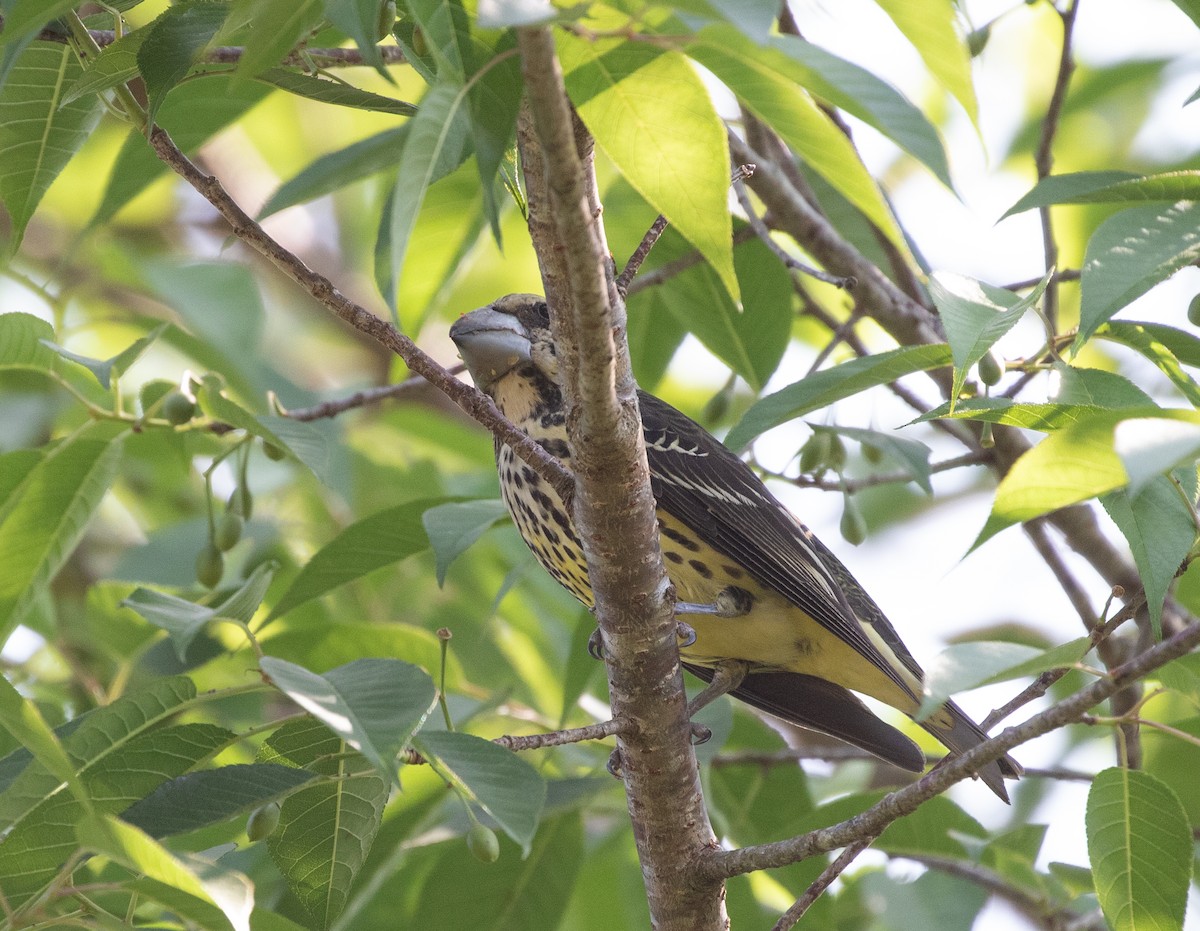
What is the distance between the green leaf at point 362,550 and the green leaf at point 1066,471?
6.66 feet

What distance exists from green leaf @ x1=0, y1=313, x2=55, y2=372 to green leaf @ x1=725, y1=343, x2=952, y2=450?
1483 mm

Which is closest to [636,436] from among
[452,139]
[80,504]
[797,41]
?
[452,139]

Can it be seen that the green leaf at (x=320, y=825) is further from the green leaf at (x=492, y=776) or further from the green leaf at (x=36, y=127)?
the green leaf at (x=36, y=127)

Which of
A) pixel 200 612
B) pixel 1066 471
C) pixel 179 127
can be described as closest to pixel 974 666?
pixel 1066 471

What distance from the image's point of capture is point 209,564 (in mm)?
3385

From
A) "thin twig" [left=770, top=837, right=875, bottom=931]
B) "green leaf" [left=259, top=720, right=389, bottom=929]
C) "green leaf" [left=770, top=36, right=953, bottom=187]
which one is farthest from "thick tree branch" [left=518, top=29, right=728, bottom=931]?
"green leaf" [left=259, top=720, right=389, bottom=929]

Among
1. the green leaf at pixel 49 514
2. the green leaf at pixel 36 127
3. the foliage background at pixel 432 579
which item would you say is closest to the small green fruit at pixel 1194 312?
the foliage background at pixel 432 579

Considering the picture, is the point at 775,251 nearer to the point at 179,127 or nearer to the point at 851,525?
the point at 851,525

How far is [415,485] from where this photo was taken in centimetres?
489

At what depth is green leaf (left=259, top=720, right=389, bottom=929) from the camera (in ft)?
7.97

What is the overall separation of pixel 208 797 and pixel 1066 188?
6.30ft

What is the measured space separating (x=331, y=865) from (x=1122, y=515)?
154cm

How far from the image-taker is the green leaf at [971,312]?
6.85ft

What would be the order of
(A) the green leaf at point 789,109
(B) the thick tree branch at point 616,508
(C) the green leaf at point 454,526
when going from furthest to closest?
(C) the green leaf at point 454,526 < (B) the thick tree branch at point 616,508 < (A) the green leaf at point 789,109
